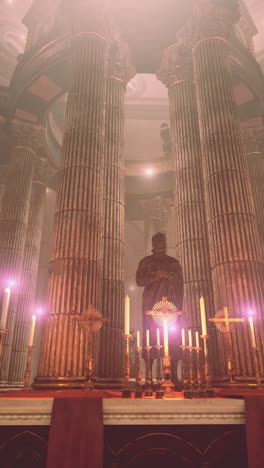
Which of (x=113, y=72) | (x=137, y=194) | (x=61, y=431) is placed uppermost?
(x=137, y=194)

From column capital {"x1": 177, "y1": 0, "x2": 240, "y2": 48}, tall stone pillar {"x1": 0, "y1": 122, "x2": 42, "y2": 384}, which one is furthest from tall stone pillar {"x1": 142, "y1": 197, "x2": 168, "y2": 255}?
column capital {"x1": 177, "y1": 0, "x2": 240, "y2": 48}

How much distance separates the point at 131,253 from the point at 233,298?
59.2ft

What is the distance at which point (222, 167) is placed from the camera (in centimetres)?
813

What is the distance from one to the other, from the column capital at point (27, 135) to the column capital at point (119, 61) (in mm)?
5667

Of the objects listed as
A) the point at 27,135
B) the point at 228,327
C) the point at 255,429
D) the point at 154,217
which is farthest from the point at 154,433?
the point at 154,217

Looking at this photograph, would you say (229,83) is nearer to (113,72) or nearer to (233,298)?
(113,72)

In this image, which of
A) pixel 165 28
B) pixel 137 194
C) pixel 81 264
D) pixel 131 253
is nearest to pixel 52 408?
pixel 81 264

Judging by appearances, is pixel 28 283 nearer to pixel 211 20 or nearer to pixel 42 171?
pixel 42 171

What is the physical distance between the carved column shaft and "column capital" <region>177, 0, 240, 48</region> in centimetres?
844

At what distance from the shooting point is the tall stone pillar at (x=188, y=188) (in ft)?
30.3

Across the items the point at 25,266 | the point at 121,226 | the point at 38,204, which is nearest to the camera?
the point at 121,226

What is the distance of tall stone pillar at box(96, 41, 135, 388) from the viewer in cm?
912

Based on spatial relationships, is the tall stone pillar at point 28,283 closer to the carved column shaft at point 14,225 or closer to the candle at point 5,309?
the carved column shaft at point 14,225

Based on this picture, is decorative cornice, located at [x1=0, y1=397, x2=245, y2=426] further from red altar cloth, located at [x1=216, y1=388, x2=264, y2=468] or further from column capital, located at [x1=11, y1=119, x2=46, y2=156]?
column capital, located at [x1=11, y1=119, x2=46, y2=156]
